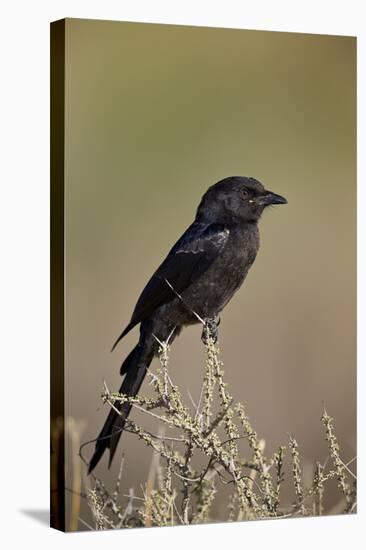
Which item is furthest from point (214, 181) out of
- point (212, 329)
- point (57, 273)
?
point (57, 273)

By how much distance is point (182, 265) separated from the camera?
745 cm

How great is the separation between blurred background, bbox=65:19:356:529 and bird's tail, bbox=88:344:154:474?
0.19 ft

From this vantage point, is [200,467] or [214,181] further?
[214,181]

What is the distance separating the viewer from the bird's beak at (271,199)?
25.1ft

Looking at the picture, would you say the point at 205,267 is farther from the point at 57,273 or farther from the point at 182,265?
the point at 57,273

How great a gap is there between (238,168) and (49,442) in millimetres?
1944

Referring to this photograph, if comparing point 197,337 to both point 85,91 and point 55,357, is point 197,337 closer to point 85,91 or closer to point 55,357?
point 55,357

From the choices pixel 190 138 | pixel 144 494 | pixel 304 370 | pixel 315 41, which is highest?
pixel 315 41

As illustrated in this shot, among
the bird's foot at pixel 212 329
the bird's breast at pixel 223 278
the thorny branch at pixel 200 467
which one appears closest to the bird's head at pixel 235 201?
the bird's breast at pixel 223 278

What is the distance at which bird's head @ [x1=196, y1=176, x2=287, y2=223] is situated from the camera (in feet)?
24.7

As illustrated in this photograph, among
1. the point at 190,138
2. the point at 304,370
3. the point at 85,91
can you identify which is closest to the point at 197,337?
the point at 304,370

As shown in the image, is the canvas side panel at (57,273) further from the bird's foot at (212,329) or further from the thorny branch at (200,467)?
the bird's foot at (212,329)

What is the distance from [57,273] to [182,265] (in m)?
0.82

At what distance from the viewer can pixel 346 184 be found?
312 inches
